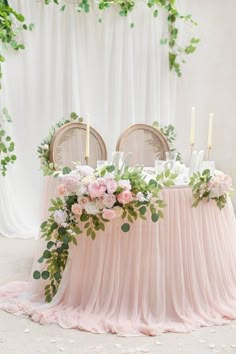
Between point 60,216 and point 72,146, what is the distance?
0.87m

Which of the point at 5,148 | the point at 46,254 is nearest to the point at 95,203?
the point at 46,254

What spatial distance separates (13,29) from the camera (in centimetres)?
344

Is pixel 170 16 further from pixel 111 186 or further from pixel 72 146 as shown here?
pixel 111 186

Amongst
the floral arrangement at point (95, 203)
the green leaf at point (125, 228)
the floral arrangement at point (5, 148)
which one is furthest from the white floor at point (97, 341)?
the floral arrangement at point (5, 148)

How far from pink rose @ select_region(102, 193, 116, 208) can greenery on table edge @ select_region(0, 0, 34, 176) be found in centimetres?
174

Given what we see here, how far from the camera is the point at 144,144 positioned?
120 inches

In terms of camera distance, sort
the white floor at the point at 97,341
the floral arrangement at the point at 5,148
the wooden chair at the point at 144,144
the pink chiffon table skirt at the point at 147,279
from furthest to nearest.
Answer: the floral arrangement at the point at 5,148
the wooden chair at the point at 144,144
the pink chiffon table skirt at the point at 147,279
the white floor at the point at 97,341

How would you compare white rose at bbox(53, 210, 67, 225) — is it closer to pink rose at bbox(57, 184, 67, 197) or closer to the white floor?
pink rose at bbox(57, 184, 67, 197)

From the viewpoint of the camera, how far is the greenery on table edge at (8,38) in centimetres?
327

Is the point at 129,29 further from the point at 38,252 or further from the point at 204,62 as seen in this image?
the point at 38,252

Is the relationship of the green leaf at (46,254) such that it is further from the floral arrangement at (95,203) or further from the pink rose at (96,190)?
the pink rose at (96,190)

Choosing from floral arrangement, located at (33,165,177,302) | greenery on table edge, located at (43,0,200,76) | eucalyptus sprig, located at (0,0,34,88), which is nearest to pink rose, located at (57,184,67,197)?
floral arrangement, located at (33,165,177,302)

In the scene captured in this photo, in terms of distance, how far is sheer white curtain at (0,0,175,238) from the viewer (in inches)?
141

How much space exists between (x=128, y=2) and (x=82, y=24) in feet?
1.52
